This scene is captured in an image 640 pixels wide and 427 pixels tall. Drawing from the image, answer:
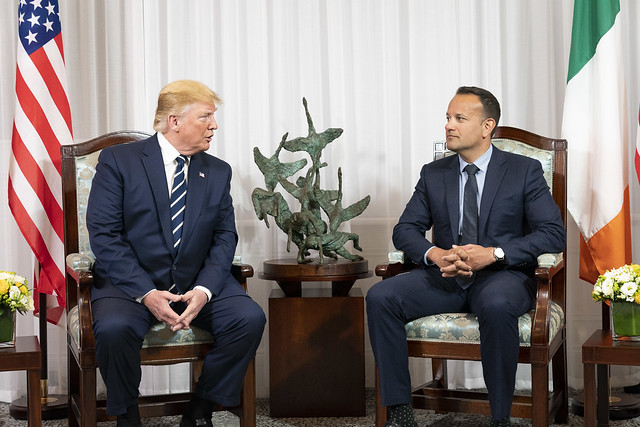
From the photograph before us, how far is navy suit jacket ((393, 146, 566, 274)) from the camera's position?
3229mm

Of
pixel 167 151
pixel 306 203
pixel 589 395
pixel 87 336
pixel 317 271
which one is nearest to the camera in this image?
pixel 87 336

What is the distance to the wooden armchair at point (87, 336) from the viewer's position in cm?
295

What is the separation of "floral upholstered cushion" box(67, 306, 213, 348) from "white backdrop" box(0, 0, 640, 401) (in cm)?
124

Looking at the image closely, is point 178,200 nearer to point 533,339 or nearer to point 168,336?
point 168,336

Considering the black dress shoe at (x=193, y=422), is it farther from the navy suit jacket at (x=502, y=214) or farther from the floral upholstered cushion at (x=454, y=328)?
the navy suit jacket at (x=502, y=214)

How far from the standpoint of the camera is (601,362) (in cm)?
296

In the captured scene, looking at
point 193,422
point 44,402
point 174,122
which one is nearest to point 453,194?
point 174,122

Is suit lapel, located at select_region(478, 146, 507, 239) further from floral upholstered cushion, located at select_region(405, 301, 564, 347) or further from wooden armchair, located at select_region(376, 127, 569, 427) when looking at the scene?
floral upholstered cushion, located at select_region(405, 301, 564, 347)

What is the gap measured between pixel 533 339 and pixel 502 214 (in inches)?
23.4

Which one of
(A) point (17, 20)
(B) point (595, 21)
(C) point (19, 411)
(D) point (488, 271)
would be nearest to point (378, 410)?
(D) point (488, 271)

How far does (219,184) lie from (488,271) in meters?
1.17

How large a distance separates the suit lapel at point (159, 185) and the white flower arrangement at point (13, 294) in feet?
1.88

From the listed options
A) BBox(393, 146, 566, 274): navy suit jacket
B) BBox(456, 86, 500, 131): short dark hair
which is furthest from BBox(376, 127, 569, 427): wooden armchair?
BBox(456, 86, 500, 131): short dark hair

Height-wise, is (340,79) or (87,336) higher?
(340,79)
